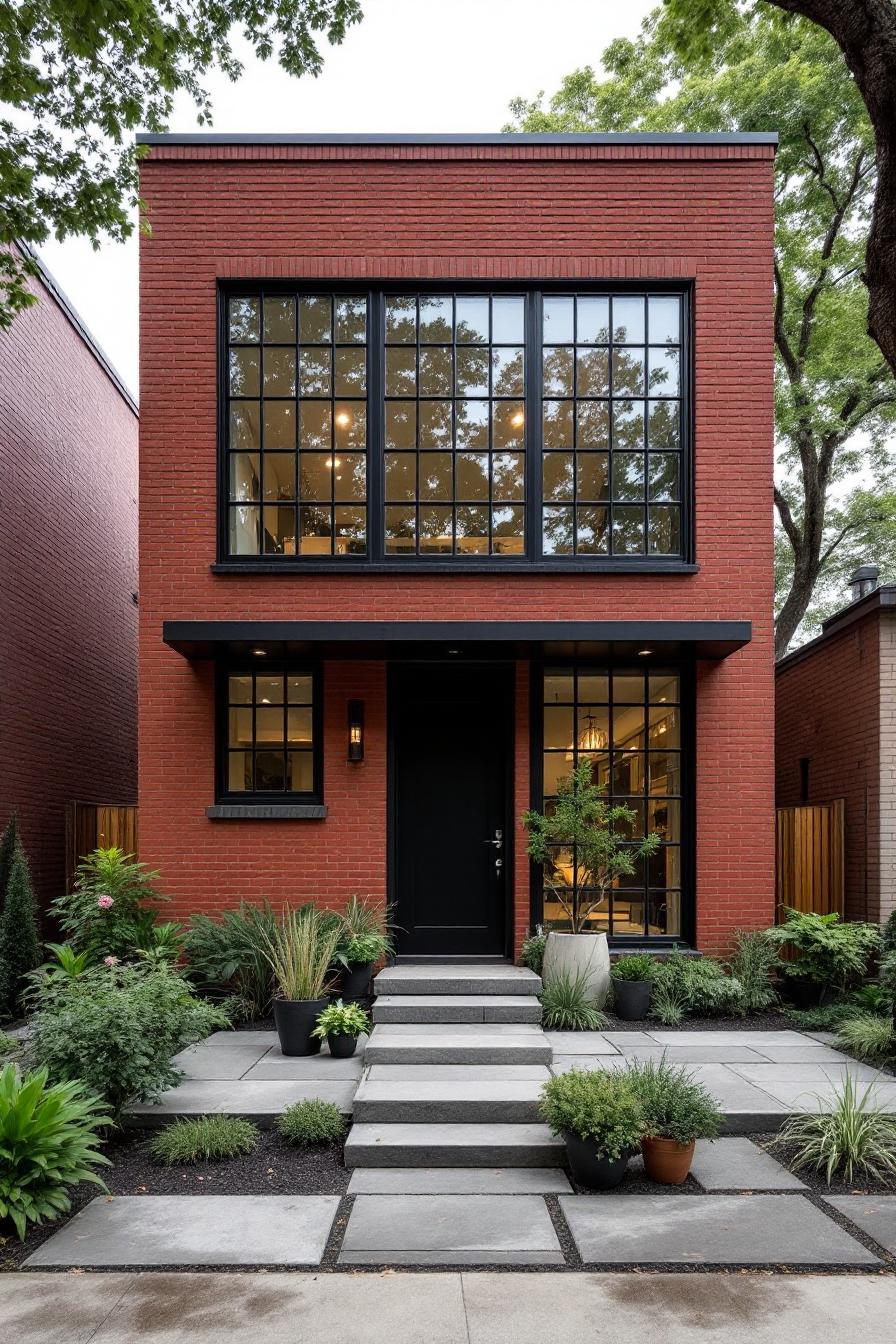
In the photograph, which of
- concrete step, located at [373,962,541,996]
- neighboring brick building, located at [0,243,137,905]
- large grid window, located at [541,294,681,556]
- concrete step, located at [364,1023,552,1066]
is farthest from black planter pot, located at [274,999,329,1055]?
neighboring brick building, located at [0,243,137,905]

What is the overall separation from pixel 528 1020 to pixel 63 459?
9588 mm

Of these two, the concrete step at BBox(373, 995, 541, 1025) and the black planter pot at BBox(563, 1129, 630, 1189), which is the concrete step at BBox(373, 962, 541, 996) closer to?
the concrete step at BBox(373, 995, 541, 1025)

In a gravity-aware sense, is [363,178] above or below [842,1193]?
above

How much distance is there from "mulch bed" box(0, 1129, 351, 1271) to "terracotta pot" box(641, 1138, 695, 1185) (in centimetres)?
169

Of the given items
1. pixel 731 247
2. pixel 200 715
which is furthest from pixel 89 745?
pixel 731 247

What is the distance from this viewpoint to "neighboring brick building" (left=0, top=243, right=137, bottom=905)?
10828mm

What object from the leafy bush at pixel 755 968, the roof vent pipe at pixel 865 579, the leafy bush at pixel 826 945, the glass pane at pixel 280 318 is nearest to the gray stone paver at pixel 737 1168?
the leafy bush at pixel 755 968

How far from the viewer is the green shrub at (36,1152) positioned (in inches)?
172

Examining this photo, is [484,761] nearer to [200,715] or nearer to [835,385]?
[200,715]

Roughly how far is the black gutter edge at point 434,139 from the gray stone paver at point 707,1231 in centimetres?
896

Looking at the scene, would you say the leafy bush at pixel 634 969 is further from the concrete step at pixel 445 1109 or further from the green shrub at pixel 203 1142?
the green shrub at pixel 203 1142

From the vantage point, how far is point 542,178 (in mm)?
8977

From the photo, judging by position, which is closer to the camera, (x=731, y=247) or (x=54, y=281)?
(x=731, y=247)

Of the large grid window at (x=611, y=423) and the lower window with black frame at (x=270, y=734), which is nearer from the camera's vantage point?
the lower window with black frame at (x=270, y=734)
